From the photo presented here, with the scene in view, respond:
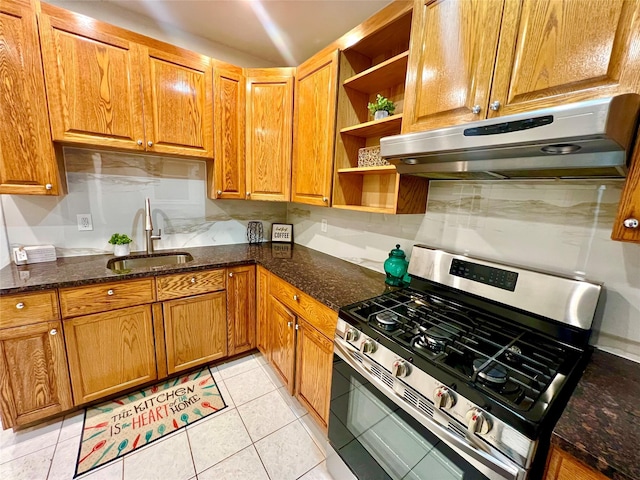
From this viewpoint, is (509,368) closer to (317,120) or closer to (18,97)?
(317,120)

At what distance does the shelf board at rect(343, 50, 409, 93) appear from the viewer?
53.8 inches

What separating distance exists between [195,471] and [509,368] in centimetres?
154

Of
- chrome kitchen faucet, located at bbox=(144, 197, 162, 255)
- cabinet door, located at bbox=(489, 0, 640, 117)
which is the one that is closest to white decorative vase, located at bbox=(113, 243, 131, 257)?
chrome kitchen faucet, located at bbox=(144, 197, 162, 255)

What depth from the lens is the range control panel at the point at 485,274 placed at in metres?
1.15

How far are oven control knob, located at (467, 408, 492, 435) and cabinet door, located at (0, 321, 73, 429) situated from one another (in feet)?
6.58

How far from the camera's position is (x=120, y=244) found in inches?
74.7

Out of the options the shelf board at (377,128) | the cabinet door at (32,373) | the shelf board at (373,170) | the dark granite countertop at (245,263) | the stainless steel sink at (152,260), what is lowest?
the cabinet door at (32,373)

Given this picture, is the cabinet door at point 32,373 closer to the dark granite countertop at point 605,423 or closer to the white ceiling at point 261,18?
the white ceiling at point 261,18

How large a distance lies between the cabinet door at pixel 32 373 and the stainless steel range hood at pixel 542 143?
204 centimetres

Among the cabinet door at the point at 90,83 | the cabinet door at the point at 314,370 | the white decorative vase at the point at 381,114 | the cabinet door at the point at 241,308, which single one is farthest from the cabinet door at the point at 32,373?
the white decorative vase at the point at 381,114

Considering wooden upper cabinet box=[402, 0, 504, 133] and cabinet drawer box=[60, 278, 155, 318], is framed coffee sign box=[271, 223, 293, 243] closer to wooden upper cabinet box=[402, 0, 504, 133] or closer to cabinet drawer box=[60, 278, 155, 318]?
cabinet drawer box=[60, 278, 155, 318]

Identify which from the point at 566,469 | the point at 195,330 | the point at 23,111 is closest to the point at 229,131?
the point at 23,111

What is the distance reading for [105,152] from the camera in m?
1.89

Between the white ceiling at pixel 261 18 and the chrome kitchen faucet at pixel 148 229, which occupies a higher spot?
the white ceiling at pixel 261 18
